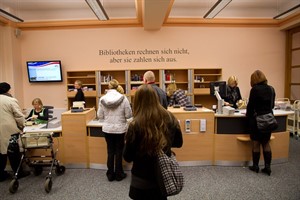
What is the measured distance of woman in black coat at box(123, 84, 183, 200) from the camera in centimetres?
155

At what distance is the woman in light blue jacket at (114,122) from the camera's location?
10.8ft

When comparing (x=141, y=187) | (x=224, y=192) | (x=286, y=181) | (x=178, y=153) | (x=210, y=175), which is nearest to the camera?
(x=141, y=187)

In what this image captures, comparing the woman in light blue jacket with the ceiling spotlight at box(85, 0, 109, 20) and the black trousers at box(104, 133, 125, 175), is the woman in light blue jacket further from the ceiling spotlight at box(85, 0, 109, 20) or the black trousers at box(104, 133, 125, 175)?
the ceiling spotlight at box(85, 0, 109, 20)

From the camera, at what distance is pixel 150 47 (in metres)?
6.41

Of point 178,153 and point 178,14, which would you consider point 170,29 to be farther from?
point 178,153

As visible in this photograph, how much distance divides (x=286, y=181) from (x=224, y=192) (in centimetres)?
107

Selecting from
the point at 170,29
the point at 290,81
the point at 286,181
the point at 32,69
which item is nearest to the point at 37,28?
the point at 32,69

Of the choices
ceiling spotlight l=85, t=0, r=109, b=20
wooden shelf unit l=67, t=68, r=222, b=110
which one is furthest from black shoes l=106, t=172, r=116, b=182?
ceiling spotlight l=85, t=0, r=109, b=20

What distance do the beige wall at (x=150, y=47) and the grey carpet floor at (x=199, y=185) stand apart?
3.40 meters

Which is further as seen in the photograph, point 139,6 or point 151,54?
point 151,54

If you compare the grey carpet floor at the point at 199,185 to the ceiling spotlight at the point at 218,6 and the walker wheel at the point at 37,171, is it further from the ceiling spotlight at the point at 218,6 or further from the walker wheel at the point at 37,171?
the ceiling spotlight at the point at 218,6

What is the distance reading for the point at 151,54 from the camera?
6.43 meters

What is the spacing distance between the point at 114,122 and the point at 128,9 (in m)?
4.13

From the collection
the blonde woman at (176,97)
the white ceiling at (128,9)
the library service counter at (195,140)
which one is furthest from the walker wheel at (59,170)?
the white ceiling at (128,9)
